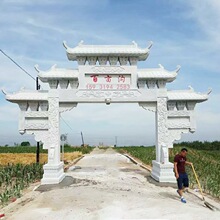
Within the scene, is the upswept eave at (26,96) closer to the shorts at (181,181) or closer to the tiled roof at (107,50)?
the tiled roof at (107,50)

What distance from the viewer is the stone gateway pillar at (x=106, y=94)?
9969mm

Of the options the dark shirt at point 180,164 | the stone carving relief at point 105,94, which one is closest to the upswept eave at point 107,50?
the stone carving relief at point 105,94

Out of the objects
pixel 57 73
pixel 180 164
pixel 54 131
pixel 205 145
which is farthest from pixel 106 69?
pixel 205 145

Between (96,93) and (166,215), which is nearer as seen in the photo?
(166,215)

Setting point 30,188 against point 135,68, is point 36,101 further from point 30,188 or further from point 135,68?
point 135,68

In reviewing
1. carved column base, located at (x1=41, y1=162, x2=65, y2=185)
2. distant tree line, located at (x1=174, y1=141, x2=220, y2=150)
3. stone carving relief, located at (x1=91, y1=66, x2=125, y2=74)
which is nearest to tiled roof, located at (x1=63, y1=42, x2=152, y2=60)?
stone carving relief, located at (x1=91, y1=66, x2=125, y2=74)

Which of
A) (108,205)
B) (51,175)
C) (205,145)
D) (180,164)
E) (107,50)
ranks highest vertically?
(107,50)

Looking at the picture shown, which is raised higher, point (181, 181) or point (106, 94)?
point (106, 94)

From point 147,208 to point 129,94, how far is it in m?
4.92

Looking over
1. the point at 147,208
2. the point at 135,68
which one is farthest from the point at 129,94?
the point at 147,208

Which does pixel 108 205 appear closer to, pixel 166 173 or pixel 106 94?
pixel 166 173

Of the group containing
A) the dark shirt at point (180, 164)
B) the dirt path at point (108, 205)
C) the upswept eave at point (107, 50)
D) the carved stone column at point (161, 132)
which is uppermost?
the upswept eave at point (107, 50)

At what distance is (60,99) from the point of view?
10.0m

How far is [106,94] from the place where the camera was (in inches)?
395
